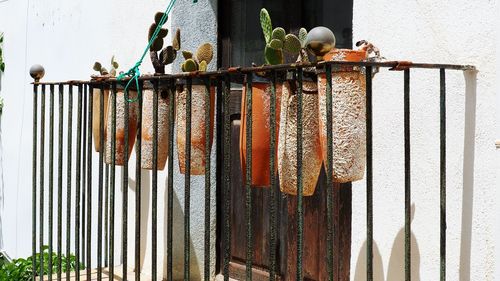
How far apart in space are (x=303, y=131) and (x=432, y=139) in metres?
0.55

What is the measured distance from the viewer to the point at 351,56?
221 cm

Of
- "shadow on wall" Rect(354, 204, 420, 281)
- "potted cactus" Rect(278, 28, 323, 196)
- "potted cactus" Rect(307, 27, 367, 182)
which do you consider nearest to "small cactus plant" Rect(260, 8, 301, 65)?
"potted cactus" Rect(278, 28, 323, 196)

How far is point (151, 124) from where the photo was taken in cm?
309

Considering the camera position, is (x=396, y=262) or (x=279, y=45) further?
(x=396, y=262)

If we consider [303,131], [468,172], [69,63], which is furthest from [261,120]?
[69,63]

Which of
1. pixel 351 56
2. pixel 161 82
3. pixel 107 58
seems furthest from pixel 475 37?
pixel 107 58

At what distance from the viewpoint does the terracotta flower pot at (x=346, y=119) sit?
2.10 metres

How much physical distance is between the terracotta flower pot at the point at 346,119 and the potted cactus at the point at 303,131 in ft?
0.24

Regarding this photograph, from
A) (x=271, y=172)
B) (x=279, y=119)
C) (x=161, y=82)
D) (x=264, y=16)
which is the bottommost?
(x=271, y=172)

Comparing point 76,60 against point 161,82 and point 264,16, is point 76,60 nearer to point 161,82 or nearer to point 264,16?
point 161,82

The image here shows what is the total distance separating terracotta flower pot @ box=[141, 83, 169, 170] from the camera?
301 cm

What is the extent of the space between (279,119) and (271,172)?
0.26 metres

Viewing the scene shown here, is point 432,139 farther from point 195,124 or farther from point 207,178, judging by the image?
point 195,124

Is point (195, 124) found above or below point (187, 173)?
above
